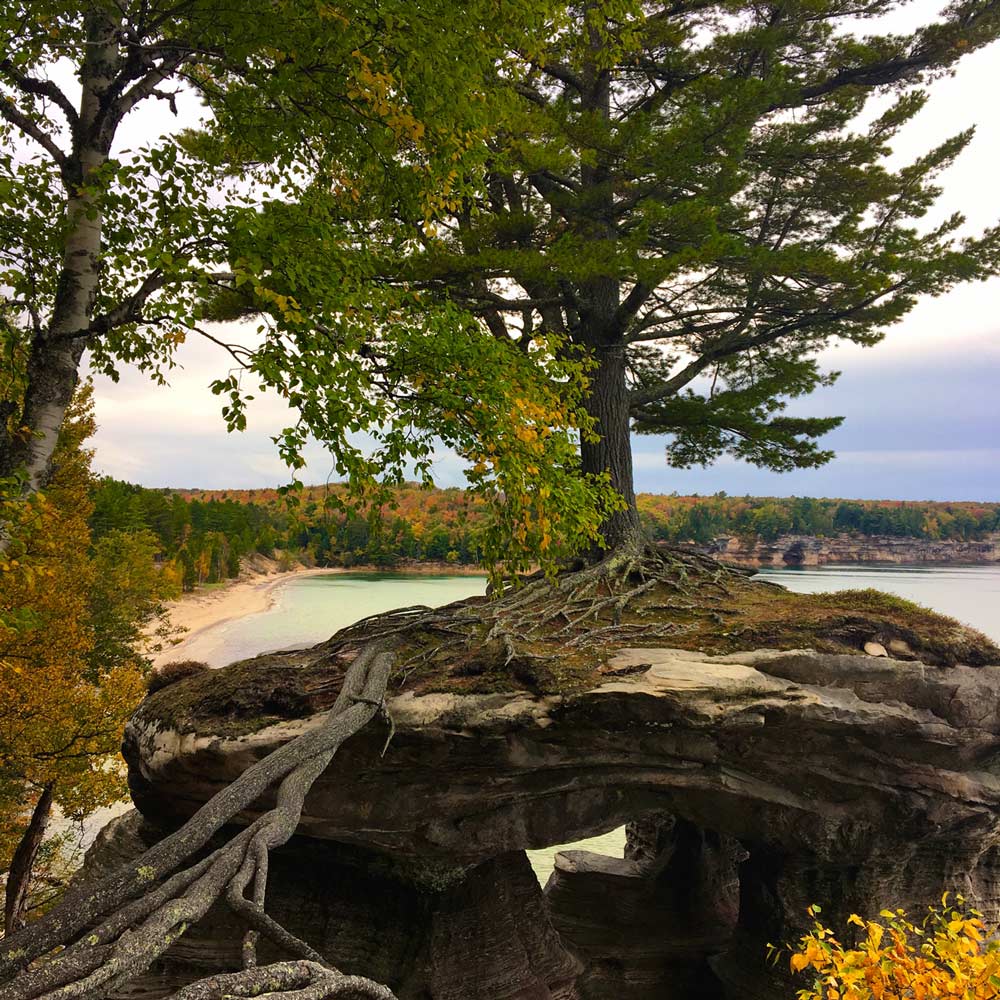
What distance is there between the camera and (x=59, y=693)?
41.0 ft

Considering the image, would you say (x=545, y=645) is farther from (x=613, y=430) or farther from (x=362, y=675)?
(x=613, y=430)

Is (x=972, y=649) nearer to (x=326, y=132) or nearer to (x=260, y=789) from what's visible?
(x=260, y=789)

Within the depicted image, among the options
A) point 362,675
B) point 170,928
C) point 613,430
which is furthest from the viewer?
point 613,430

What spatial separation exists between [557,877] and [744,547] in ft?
94.8

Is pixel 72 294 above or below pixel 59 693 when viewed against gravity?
above

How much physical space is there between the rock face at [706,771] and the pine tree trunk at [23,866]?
7.90m

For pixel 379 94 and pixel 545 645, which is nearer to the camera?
pixel 379 94

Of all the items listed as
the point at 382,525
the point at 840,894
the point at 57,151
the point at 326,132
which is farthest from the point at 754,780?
the point at 57,151

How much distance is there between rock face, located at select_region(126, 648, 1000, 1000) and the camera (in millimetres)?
6020

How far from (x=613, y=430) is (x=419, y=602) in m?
35.8

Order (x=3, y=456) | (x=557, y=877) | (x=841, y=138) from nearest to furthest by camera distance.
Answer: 1. (x=3, y=456)
2. (x=841, y=138)
3. (x=557, y=877)

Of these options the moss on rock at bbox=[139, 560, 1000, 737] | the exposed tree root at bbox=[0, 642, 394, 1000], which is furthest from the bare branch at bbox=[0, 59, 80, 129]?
the exposed tree root at bbox=[0, 642, 394, 1000]

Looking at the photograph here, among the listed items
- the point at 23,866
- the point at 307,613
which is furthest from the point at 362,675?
the point at 307,613

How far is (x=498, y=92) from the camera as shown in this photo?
7293mm
